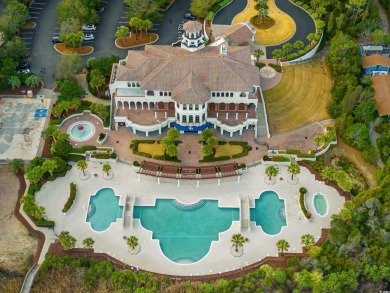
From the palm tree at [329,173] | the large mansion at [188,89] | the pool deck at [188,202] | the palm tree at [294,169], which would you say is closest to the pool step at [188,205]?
the pool deck at [188,202]

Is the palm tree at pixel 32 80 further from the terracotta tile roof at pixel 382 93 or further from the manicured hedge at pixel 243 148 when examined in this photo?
the terracotta tile roof at pixel 382 93

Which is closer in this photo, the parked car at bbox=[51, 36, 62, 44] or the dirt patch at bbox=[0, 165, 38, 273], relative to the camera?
the dirt patch at bbox=[0, 165, 38, 273]

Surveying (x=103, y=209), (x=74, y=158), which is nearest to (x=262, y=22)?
(x=74, y=158)

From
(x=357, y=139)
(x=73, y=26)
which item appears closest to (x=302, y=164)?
(x=357, y=139)

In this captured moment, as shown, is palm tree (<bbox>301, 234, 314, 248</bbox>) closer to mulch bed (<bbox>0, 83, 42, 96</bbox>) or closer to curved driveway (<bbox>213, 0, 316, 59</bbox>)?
curved driveway (<bbox>213, 0, 316, 59</bbox>)

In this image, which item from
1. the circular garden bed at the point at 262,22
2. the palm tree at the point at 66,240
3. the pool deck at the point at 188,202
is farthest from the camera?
the circular garden bed at the point at 262,22

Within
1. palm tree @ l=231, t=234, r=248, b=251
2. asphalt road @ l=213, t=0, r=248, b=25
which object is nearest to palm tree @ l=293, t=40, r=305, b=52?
asphalt road @ l=213, t=0, r=248, b=25

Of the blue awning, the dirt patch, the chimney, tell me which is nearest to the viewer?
the dirt patch
